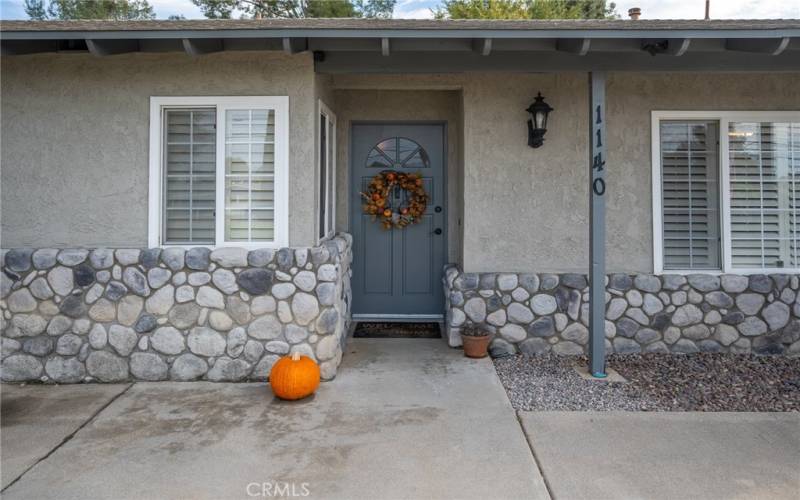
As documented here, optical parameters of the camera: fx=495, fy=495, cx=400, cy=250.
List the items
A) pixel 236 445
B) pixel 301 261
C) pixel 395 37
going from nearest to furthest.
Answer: pixel 236 445
pixel 395 37
pixel 301 261

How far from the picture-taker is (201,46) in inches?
157

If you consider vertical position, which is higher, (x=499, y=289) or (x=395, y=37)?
(x=395, y=37)

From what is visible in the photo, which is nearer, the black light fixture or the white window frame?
the white window frame

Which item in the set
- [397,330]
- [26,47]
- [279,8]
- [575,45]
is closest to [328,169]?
[397,330]

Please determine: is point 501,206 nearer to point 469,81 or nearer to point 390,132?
point 469,81

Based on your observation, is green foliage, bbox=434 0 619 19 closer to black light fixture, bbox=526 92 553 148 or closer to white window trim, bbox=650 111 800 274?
white window trim, bbox=650 111 800 274

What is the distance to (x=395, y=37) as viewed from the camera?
379 centimetres

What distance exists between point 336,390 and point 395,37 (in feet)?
9.13

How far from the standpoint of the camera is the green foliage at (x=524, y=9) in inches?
656

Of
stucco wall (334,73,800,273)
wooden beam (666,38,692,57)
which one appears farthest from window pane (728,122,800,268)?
wooden beam (666,38,692,57)

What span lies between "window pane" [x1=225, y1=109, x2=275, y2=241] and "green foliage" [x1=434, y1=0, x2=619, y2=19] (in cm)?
1437

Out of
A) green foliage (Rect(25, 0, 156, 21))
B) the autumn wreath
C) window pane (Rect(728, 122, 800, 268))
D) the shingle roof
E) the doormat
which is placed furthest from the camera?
green foliage (Rect(25, 0, 156, 21))

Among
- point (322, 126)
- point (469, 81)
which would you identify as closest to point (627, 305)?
point (469, 81)

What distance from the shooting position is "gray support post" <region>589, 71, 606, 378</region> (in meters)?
4.15
